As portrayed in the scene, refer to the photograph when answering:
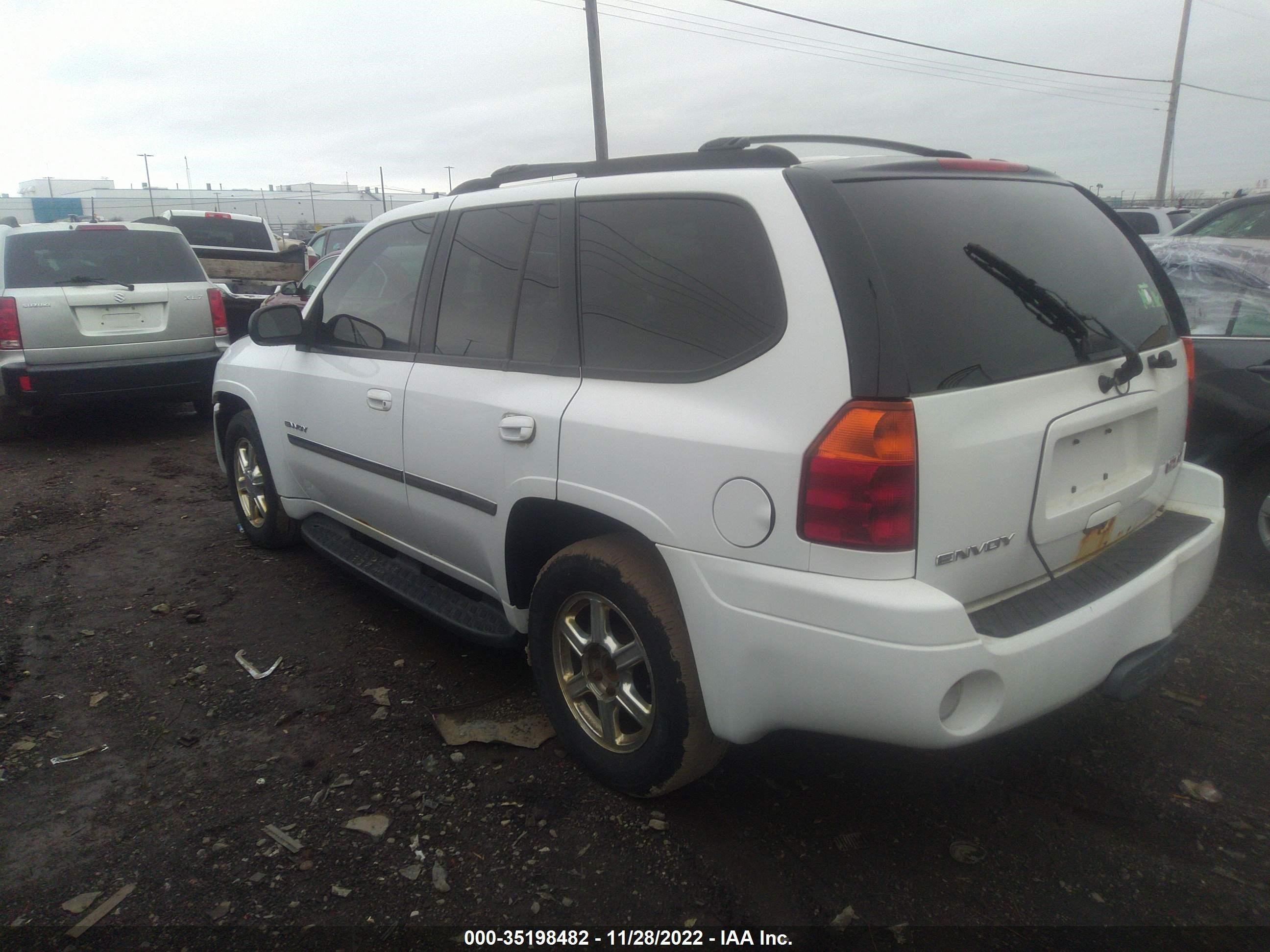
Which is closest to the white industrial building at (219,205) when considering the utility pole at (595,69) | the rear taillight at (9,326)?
the utility pole at (595,69)

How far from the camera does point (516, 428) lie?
280 centimetres

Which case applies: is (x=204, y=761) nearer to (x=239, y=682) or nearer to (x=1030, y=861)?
(x=239, y=682)

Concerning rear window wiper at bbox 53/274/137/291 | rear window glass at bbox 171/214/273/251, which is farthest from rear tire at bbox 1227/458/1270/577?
rear window glass at bbox 171/214/273/251

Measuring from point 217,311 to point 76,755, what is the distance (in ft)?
19.5

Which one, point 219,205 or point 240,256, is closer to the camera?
point 240,256

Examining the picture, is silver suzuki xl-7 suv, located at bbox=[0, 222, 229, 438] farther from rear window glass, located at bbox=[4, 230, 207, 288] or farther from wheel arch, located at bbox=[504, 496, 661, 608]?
wheel arch, located at bbox=[504, 496, 661, 608]

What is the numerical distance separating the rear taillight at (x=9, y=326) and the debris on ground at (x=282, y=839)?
629cm

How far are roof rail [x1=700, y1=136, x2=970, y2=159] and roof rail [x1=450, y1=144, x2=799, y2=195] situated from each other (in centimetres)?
4

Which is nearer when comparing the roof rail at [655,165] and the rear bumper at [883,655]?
the rear bumper at [883,655]

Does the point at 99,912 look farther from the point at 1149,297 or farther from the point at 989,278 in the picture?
the point at 1149,297

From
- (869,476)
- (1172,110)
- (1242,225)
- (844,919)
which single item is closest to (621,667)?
(844,919)

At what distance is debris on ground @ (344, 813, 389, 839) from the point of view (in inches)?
105

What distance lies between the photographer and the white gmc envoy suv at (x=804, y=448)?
2.05 metres

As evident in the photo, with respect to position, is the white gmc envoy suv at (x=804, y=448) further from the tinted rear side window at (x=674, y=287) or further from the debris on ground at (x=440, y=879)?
the debris on ground at (x=440, y=879)
